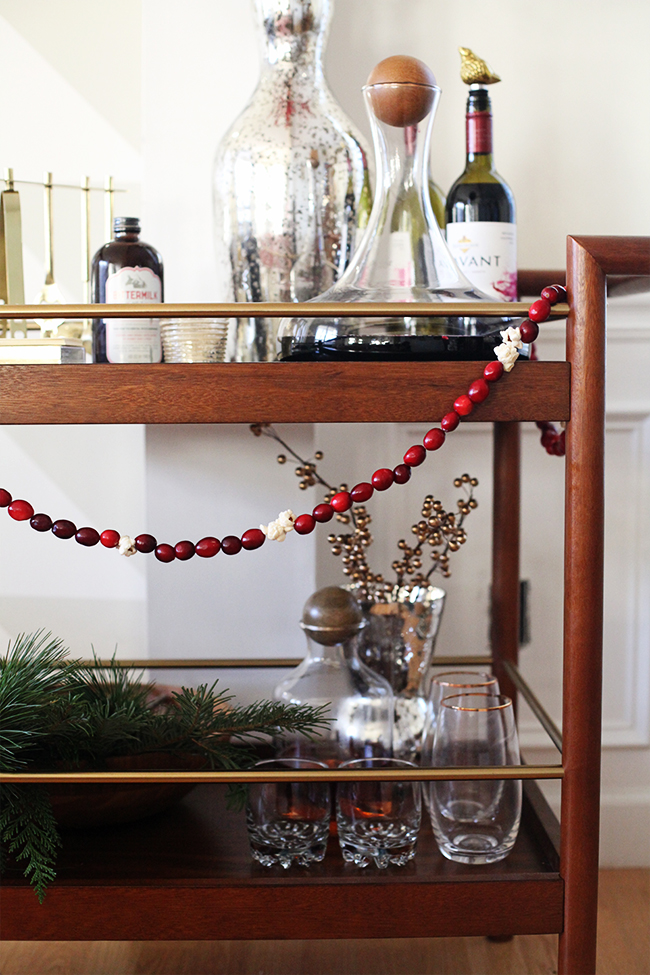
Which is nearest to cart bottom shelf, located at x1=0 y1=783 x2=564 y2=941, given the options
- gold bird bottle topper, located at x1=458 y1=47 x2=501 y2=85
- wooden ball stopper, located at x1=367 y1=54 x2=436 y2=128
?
wooden ball stopper, located at x1=367 y1=54 x2=436 y2=128

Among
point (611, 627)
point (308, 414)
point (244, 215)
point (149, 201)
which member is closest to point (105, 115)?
point (149, 201)

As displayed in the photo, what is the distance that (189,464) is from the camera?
3.59 feet

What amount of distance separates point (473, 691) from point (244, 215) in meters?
0.52

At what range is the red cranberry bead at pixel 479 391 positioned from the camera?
25.9 inches

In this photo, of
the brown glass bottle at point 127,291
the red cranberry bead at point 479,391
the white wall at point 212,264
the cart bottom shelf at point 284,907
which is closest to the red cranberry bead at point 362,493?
the red cranberry bead at point 479,391

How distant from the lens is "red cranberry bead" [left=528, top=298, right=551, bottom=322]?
0.67 metres

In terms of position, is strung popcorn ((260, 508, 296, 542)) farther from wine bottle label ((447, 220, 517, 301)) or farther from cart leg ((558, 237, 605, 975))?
wine bottle label ((447, 220, 517, 301))

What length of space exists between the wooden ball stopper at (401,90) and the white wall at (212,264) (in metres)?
0.37

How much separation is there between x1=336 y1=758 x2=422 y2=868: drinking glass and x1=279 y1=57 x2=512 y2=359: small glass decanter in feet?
1.22

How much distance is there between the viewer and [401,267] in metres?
0.75

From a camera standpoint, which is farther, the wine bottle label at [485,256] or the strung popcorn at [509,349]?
the wine bottle label at [485,256]

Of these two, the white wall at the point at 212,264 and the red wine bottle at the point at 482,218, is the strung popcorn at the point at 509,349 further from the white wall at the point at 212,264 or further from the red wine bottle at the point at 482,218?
the white wall at the point at 212,264

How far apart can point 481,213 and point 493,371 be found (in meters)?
0.32

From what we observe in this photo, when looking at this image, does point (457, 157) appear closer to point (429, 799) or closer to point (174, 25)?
point (174, 25)
